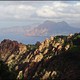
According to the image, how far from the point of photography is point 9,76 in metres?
81.1

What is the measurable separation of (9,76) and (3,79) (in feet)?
8.83

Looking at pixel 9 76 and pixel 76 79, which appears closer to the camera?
pixel 9 76

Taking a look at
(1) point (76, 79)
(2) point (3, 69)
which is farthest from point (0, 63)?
(1) point (76, 79)

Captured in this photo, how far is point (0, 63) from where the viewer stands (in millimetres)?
83125

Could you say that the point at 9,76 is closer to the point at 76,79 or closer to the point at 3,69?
the point at 3,69

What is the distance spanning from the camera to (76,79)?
196 meters

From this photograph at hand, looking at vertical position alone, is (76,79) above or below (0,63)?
below

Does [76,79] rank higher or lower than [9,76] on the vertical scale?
lower

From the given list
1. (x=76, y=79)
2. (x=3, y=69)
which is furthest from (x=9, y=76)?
(x=76, y=79)

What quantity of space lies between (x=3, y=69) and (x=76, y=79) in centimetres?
12125

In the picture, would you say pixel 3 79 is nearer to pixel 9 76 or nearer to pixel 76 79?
pixel 9 76

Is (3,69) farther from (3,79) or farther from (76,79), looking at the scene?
(76,79)

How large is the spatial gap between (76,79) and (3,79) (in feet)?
405

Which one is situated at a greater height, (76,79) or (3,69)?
(3,69)
